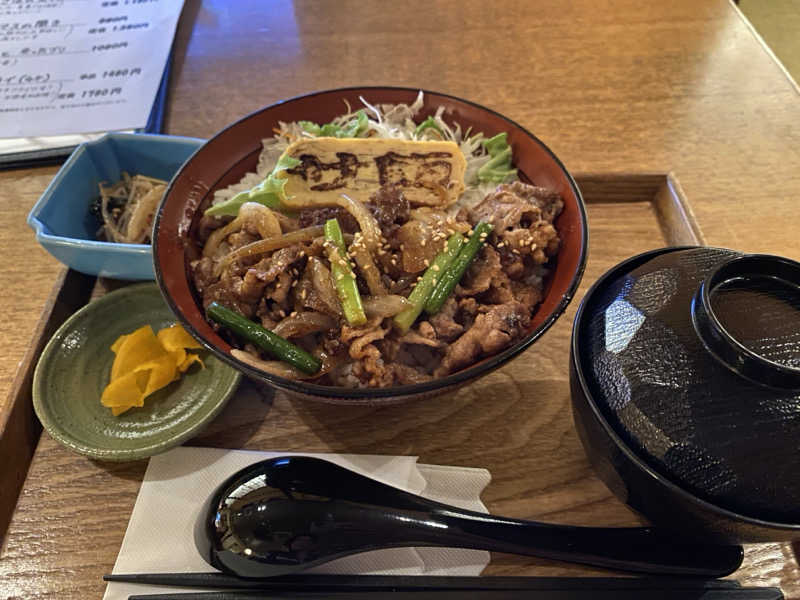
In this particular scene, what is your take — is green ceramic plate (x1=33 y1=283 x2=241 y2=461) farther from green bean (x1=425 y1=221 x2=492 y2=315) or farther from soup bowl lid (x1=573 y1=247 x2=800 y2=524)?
soup bowl lid (x1=573 y1=247 x2=800 y2=524)

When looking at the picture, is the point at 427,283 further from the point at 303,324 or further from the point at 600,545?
the point at 600,545

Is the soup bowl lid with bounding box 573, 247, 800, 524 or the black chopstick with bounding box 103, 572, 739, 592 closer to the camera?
the soup bowl lid with bounding box 573, 247, 800, 524

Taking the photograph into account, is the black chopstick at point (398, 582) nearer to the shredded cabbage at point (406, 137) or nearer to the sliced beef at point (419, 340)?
the sliced beef at point (419, 340)

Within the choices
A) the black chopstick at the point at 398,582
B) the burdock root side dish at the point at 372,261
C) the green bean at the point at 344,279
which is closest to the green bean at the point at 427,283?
the burdock root side dish at the point at 372,261

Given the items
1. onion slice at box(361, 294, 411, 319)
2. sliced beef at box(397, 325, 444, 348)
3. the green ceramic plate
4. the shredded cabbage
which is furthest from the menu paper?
sliced beef at box(397, 325, 444, 348)

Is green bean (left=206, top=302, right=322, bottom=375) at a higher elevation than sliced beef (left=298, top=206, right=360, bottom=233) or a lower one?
lower

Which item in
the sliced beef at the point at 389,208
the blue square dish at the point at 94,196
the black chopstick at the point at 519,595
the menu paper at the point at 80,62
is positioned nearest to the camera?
the black chopstick at the point at 519,595

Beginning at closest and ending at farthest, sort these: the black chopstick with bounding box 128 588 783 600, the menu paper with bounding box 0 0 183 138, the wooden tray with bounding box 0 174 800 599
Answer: the black chopstick with bounding box 128 588 783 600
the wooden tray with bounding box 0 174 800 599
the menu paper with bounding box 0 0 183 138

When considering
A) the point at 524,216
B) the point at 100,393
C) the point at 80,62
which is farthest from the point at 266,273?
the point at 80,62
